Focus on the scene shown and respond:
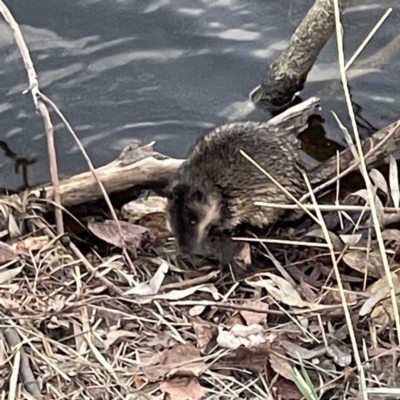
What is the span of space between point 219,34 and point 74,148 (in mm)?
1220

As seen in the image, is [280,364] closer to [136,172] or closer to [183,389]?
[183,389]

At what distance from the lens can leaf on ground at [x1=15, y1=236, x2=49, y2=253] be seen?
434 cm

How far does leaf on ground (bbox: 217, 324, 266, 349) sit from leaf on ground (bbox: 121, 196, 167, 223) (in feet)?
3.30

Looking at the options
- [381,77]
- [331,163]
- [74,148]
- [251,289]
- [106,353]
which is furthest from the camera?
[381,77]

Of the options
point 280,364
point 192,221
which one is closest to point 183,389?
point 280,364

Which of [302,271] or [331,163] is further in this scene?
[331,163]

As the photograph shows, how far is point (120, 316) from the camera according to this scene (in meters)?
4.02

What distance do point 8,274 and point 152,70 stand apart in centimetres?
200

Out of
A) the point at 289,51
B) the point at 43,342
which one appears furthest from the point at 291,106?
the point at 43,342

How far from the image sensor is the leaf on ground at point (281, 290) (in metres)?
4.04

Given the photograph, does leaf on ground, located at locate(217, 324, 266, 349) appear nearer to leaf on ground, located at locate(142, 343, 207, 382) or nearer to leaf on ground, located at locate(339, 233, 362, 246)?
leaf on ground, located at locate(142, 343, 207, 382)

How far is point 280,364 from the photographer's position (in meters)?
3.78

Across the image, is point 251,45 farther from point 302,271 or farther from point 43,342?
point 43,342

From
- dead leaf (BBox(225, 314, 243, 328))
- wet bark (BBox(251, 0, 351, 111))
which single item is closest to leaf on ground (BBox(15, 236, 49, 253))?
dead leaf (BBox(225, 314, 243, 328))
